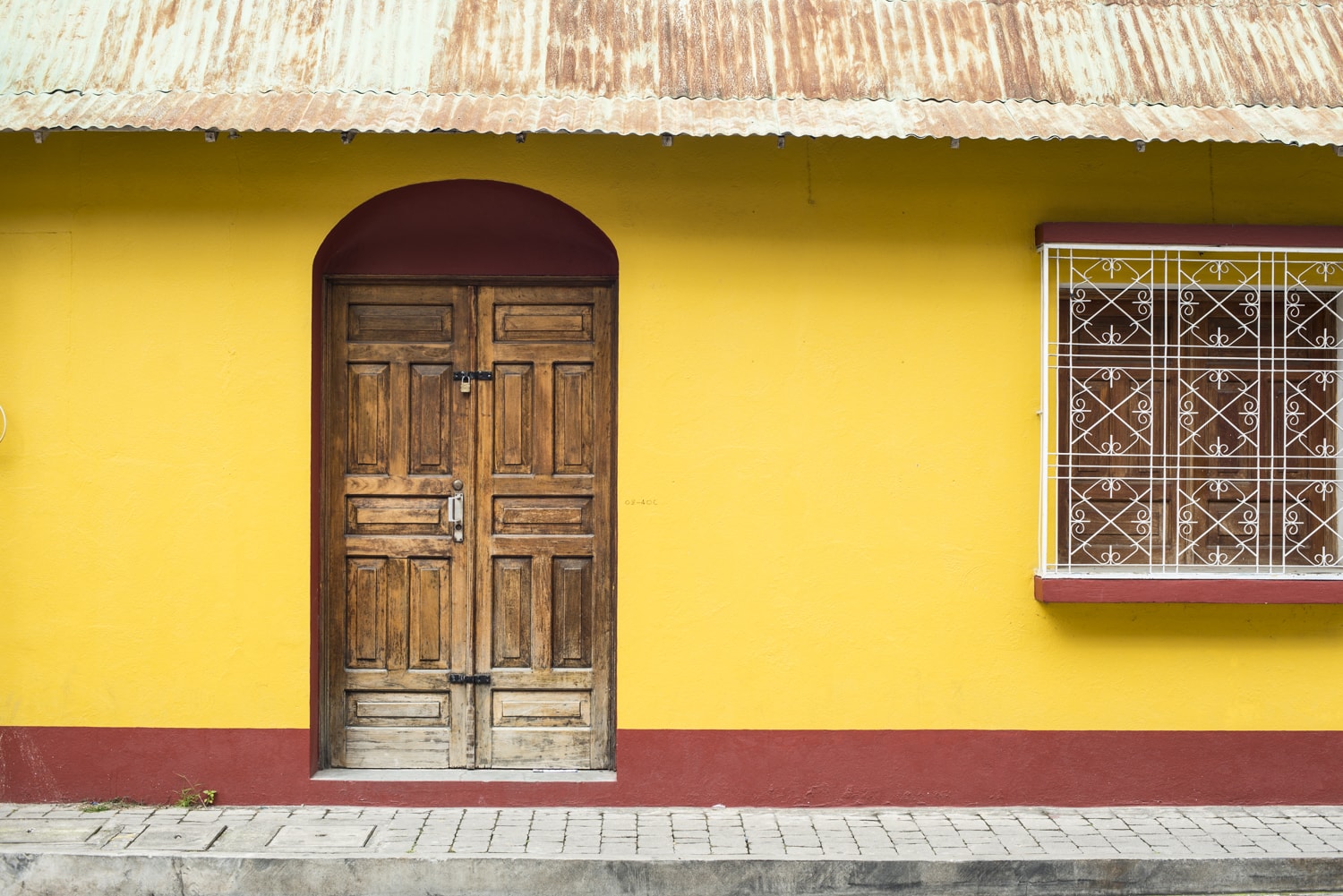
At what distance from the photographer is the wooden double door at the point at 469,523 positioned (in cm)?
555

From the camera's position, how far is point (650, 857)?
15.3 ft

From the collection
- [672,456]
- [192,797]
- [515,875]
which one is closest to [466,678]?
[515,875]

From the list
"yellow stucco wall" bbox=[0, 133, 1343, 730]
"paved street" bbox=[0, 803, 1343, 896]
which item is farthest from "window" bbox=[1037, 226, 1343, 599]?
"paved street" bbox=[0, 803, 1343, 896]

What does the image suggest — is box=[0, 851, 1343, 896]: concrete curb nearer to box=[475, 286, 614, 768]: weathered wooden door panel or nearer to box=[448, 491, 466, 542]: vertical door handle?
box=[475, 286, 614, 768]: weathered wooden door panel

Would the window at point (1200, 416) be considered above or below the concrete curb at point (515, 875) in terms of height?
above

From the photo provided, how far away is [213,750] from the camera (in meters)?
5.26

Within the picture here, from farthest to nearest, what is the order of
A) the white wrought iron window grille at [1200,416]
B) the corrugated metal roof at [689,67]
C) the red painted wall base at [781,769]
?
the white wrought iron window grille at [1200,416], the red painted wall base at [781,769], the corrugated metal roof at [689,67]

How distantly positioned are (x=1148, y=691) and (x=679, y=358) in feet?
8.81

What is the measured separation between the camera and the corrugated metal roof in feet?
16.1

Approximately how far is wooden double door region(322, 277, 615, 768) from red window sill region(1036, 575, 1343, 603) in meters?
2.13

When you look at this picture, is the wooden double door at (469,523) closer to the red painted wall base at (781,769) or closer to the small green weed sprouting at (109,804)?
the red painted wall base at (781,769)

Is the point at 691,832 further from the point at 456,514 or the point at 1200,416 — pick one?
the point at 1200,416

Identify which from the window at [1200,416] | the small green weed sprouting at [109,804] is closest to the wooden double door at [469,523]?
the small green weed sprouting at [109,804]

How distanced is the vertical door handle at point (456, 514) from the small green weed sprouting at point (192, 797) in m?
1.61
